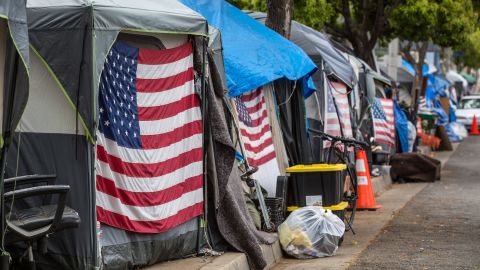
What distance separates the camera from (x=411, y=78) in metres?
37.2

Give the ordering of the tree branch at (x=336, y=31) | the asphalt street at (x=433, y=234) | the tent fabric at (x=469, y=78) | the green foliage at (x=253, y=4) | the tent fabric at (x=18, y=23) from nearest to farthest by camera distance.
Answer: the tent fabric at (x=18, y=23)
the asphalt street at (x=433, y=234)
the green foliage at (x=253, y=4)
the tree branch at (x=336, y=31)
the tent fabric at (x=469, y=78)

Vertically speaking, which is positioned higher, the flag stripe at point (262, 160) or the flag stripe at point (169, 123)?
the flag stripe at point (169, 123)

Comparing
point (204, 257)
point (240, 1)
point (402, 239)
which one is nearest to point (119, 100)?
point (204, 257)

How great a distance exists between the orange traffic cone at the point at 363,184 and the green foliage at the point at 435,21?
12.7 m

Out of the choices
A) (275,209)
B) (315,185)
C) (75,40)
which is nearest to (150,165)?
(75,40)

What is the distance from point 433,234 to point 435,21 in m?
16.3

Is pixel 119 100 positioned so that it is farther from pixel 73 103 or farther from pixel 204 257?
pixel 204 257

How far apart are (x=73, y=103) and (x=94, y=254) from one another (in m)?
1.19

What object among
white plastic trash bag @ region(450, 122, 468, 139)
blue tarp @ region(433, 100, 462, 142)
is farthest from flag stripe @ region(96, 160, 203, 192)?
white plastic trash bag @ region(450, 122, 468, 139)

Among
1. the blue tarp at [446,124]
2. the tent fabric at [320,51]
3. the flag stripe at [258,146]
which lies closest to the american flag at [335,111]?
the tent fabric at [320,51]

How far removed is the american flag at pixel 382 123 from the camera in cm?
2133

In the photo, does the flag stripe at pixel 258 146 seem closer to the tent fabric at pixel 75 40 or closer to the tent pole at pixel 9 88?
the tent fabric at pixel 75 40

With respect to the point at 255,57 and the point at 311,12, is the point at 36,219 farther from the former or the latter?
the point at 311,12

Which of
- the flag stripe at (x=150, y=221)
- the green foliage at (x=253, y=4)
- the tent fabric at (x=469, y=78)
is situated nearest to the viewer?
the flag stripe at (x=150, y=221)
